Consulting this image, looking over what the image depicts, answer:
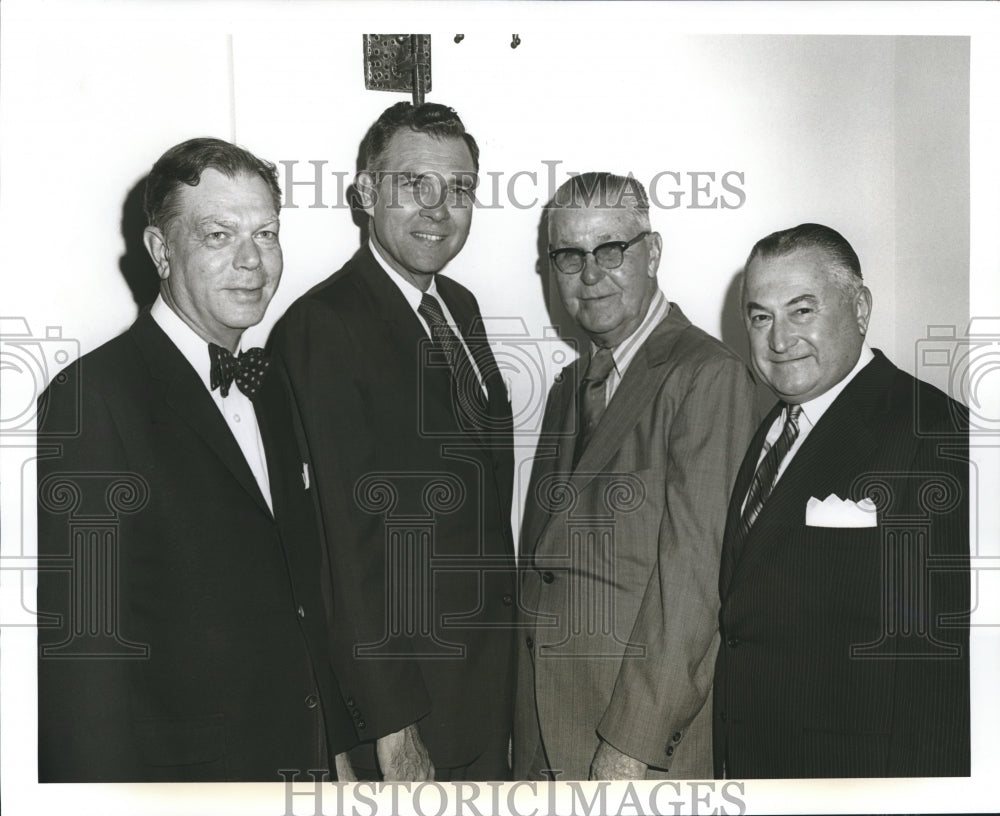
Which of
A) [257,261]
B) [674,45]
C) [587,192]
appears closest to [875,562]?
[587,192]

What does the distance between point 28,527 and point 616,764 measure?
1.59m

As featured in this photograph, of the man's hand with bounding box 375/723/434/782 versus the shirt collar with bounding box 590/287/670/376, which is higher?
the shirt collar with bounding box 590/287/670/376

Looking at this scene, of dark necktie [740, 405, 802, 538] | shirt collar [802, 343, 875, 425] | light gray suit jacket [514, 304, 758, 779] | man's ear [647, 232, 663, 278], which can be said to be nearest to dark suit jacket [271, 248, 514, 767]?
light gray suit jacket [514, 304, 758, 779]

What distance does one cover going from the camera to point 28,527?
2568 mm

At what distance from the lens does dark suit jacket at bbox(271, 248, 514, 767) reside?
2.50 meters

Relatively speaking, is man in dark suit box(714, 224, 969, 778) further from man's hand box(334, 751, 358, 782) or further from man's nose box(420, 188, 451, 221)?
man's hand box(334, 751, 358, 782)

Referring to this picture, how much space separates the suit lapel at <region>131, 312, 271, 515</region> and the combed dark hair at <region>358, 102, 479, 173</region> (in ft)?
2.13

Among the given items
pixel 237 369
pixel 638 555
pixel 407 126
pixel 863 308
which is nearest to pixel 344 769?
pixel 638 555

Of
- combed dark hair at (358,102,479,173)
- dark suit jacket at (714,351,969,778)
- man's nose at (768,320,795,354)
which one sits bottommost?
dark suit jacket at (714,351,969,778)

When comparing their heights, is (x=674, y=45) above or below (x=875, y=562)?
above

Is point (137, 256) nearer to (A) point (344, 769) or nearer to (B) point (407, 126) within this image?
(B) point (407, 126)

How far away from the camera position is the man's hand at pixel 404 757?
8.25 feet

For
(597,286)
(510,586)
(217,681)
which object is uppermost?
(597,286)

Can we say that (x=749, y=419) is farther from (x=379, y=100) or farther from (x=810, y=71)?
(x=379, y=100)
